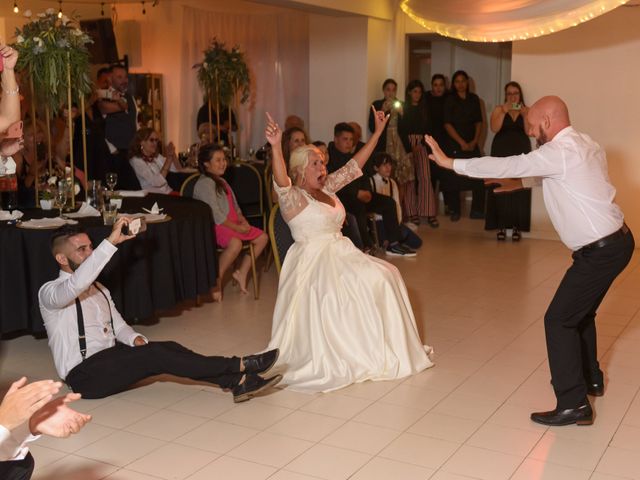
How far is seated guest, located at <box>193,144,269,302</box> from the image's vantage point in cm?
647

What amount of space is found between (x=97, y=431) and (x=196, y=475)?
704mm

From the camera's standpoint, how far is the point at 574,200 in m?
3.96

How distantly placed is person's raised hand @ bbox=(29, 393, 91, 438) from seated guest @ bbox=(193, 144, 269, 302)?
13.1 ft

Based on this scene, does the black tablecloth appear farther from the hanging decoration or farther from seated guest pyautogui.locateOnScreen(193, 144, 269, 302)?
the hanging decoration

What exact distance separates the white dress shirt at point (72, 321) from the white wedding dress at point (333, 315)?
0.88 metres

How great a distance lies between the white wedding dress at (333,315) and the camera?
15.5 feet

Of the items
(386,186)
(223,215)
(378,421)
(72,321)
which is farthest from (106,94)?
(378,421)

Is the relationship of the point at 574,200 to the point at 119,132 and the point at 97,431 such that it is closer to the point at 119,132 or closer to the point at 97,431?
the point at 97,431

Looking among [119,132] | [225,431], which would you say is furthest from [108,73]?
[225,431]

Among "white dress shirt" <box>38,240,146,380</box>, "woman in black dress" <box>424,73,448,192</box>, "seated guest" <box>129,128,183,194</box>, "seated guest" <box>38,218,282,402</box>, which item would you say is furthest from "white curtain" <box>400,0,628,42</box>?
"white dress shirt" <box>38,240,146,380</box>

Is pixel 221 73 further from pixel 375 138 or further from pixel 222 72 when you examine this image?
pixel 375 138

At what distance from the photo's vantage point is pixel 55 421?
2289mm

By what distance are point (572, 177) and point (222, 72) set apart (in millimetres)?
5662

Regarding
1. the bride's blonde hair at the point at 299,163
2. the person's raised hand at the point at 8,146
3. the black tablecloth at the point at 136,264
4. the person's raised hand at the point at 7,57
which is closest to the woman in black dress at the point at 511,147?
the black tablecloth at the point at 136,264
